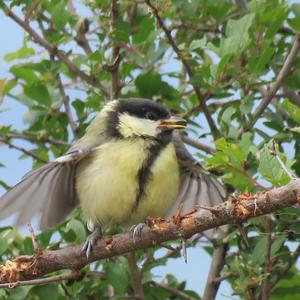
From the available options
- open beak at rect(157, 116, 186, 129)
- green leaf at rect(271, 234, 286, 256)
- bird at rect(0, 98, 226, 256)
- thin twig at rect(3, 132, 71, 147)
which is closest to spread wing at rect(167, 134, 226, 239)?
bird at rect(0, 98, 226, 256)

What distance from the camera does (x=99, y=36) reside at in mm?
2963

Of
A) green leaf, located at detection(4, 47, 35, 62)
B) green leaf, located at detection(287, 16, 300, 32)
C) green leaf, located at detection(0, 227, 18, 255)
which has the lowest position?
green leaf, located at detection(0, 227, 18, 255)

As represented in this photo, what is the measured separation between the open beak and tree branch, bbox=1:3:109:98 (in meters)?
0.31

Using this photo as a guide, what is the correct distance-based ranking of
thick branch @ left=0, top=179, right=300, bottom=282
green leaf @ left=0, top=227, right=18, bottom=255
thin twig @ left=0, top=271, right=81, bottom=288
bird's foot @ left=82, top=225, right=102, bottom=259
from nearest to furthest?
thick branch @ left=0, top=179, right=300, bottom=282
thin twig @ left=0, top=271, right=81, bottom=288
bird's foot @ left=82, top=225, right=102, bottom=259
green leaf @ left=0, top=227, right=18, bottom=255

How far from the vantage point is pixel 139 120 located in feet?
9.39

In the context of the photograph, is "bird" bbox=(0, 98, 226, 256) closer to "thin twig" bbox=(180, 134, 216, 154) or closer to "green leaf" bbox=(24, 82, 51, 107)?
"thin twig" bbox=(180, 134, 216, 154)

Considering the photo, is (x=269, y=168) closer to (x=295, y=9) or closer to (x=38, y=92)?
(x=295, y=9)

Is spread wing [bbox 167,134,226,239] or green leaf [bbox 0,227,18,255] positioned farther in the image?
spread wing [bbox 167,134,226,239]

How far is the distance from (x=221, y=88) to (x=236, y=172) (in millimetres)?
612

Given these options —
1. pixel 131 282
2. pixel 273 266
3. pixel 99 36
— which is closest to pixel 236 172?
pixel 273 266

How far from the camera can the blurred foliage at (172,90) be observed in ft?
8.32

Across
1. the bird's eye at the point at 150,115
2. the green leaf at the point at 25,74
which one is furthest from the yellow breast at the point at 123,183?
the green leaf at the point at 25,74

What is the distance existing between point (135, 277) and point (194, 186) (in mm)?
573

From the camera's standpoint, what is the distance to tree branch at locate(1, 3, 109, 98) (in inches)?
112
